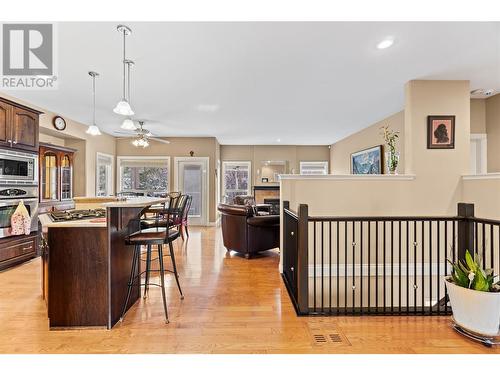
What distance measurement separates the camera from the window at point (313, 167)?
9.25 m

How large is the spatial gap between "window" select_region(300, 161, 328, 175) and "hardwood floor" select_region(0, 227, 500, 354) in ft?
21.8

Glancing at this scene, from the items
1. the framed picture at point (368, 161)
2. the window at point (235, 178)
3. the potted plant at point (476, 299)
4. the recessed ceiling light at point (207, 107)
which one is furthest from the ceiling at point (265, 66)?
the window at point (235, 178)

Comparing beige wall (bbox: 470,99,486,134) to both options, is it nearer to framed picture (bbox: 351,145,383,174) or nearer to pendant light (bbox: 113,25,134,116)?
framed picture (bbox: 351,145,383,174)

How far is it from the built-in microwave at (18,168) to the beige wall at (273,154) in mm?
5800

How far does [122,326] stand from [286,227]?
7.00ft

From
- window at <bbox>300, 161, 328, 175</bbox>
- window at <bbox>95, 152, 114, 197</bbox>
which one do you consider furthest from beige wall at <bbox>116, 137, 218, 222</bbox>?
window at <bbox>300, 161, 328, 175</bbox>

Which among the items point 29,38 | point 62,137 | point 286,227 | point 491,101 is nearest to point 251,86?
point 286,227

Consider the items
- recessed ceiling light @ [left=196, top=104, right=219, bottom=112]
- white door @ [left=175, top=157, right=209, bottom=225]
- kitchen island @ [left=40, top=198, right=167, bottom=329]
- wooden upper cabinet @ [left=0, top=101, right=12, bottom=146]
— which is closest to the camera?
kitchen island @ [left=40, top=198, right=167, bottom=329]

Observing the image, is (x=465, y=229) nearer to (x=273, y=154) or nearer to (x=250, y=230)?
(x=250, y=230)

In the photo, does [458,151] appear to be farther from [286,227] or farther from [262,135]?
[262,135]

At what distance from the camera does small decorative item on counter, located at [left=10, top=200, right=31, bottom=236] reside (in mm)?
3646

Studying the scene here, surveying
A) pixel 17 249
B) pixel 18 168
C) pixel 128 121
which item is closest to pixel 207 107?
pixel 128 121

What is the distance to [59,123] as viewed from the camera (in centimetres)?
533

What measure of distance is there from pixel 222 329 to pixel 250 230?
2191mm
